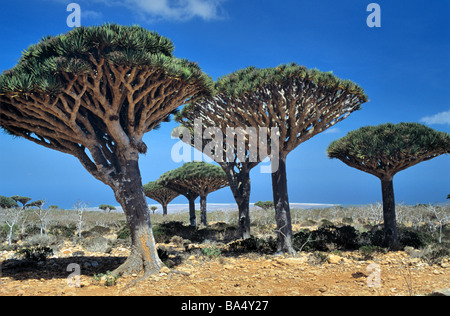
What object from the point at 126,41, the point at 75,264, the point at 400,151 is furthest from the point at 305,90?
the point at 75,264

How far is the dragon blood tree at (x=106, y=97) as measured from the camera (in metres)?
7.52

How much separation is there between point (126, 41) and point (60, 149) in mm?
3941

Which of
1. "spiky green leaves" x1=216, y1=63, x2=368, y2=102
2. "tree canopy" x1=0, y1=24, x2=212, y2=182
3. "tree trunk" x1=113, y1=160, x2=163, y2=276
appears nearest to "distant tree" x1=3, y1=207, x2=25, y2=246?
"tree canopy" x1=0, y1=24, x2=212, y2=182

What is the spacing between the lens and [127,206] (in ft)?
28.0

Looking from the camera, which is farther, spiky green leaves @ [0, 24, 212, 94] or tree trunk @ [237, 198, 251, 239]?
tree trunk @ [237, 198, 251, 239]

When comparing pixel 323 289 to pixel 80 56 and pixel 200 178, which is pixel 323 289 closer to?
pixel 80 56

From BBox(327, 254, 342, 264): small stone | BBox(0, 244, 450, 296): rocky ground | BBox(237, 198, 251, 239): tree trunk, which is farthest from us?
BBox(237, 198, 251, 239): tree trunk

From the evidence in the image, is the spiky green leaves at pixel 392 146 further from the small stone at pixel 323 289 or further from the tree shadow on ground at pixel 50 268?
the tree shadow on ground at pixel 50 268

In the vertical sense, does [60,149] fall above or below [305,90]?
below

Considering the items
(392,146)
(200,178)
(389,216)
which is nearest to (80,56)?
(392,146)

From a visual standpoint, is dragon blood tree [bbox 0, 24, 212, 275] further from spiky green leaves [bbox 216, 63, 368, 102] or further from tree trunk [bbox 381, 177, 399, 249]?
tree trunk [bbox 381, 177, 399, 249]

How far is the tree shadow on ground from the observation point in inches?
325

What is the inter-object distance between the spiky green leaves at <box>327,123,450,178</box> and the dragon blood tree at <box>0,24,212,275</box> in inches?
306
